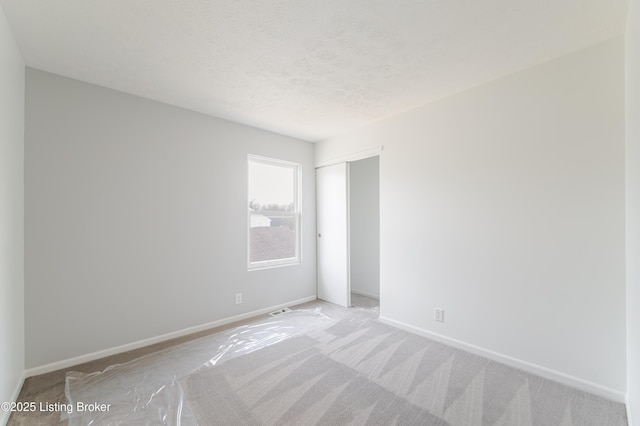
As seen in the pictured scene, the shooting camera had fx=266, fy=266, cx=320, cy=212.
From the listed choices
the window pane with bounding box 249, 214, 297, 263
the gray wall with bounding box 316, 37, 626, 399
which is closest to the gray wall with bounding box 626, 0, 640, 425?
the gray wall with bounding box 316, 37, 626, 399

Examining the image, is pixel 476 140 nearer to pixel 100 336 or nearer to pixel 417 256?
pixel 417 256

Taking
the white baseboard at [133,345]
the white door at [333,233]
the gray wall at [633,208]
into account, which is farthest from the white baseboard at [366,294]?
the gray wall at [633,208]

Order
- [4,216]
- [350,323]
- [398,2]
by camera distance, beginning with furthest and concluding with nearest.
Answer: [350,323] → [4,216] → [398,2]

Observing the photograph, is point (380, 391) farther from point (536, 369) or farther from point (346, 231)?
point (346, 231)

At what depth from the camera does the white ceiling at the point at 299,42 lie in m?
1.64

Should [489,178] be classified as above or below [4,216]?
above

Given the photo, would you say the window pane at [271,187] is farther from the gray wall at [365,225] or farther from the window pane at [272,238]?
Answer: the gray wall at [365,225]

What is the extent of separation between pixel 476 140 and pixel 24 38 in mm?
3726

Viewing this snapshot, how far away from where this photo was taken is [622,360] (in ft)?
6.12

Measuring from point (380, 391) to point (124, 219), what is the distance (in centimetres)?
280

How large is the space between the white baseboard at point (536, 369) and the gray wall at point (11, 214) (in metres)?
3.43

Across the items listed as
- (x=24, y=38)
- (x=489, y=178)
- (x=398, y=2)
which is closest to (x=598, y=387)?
(x=489, y=178)

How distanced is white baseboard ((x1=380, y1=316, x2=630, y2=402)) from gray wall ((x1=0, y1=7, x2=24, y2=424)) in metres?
3.43

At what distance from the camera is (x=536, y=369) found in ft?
7.19
